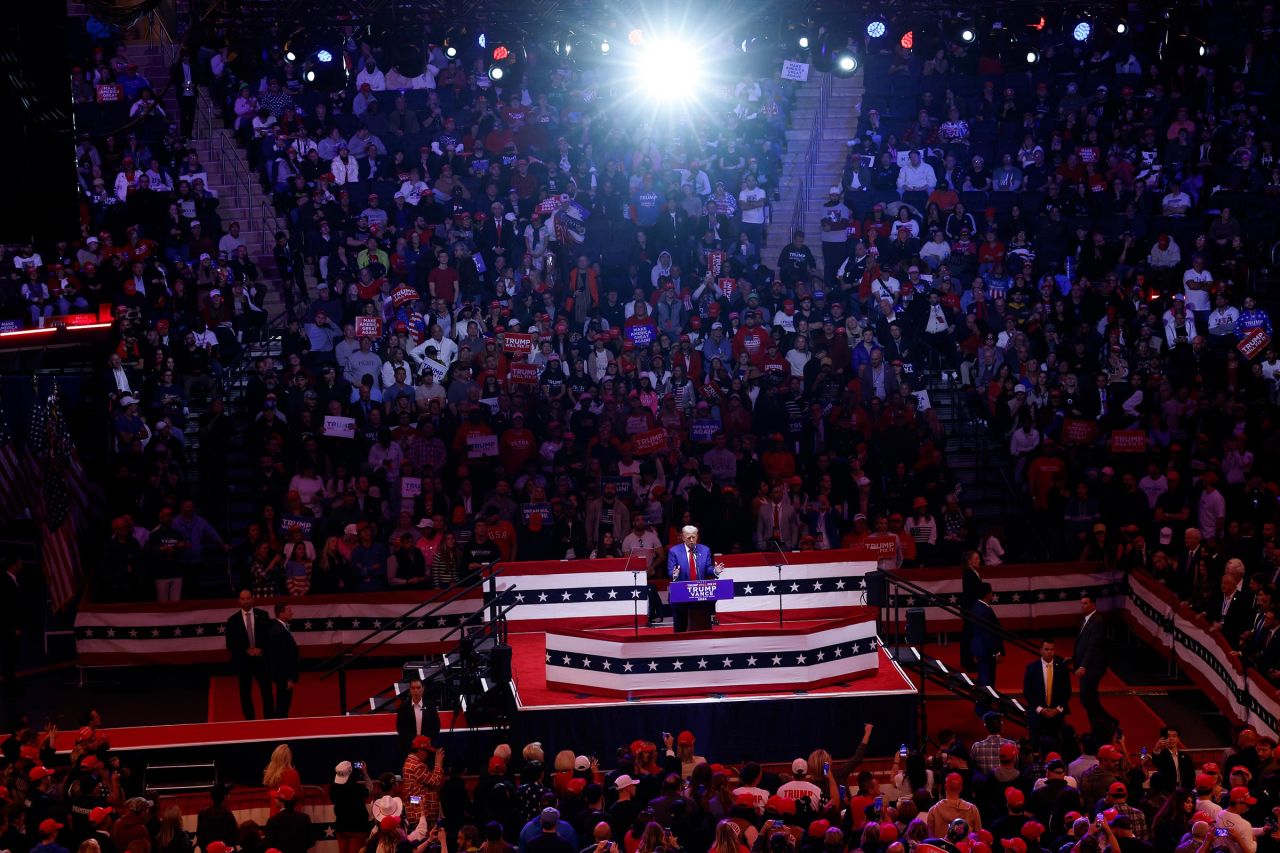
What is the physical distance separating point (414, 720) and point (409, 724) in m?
0.07

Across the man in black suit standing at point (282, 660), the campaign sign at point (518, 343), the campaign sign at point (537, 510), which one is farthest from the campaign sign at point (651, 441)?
the man in black suit standing at point (282, 660)

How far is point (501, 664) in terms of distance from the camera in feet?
61.5

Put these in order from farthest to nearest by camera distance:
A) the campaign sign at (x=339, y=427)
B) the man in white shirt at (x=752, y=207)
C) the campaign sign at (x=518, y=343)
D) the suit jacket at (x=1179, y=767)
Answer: the man in white shirt at (x=752, y=207) < the campaign sign at (x=518, y=343) < the campaign sign at (x=339, y=427) < the suit jacket at (x=1179, y=767)

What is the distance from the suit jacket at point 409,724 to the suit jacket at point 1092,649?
7643mm

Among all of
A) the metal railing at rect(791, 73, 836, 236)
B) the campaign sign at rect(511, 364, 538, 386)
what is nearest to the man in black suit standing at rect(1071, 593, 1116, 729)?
the campaign sign at rect(511, 364, 538, 386)

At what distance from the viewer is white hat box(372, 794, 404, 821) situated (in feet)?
50.7

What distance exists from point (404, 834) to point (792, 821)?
354 centimetres

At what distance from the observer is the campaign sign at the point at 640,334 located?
27.5m

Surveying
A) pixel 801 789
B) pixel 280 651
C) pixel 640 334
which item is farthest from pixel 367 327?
pixel 801 789

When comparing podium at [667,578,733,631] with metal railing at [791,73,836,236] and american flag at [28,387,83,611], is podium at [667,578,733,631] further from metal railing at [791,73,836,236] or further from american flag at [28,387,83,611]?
metal railing at [791,73,836,236]

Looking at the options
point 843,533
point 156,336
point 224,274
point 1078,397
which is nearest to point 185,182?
point 224,274

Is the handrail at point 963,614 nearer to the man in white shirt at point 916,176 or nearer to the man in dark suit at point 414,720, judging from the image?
the man in dark suit at point 414,720

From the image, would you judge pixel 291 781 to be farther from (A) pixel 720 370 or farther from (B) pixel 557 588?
(A) pixel 720 370

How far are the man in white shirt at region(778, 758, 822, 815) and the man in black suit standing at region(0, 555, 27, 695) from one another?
35.5ft
